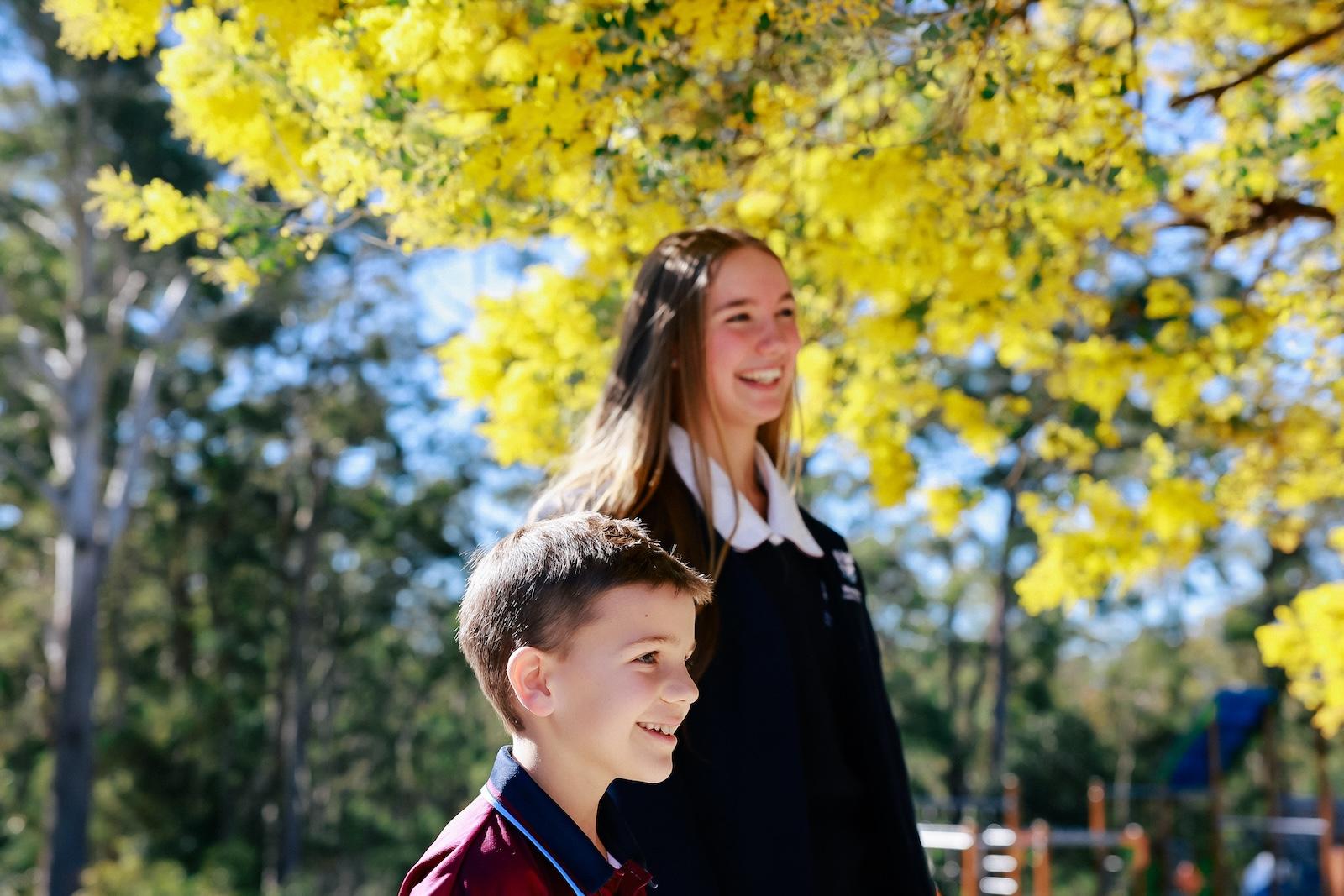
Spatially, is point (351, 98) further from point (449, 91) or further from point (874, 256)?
point (874, 256)

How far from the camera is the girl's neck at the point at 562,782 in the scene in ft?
5.01

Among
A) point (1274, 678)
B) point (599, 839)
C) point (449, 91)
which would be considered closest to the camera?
point (599, 839)

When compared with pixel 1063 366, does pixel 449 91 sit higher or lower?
lower

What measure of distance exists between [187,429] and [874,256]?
2013 centimetres

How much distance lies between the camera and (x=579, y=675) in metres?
1.53

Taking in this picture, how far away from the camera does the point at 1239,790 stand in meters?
28.0

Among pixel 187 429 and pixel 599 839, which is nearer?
pixel 599 839

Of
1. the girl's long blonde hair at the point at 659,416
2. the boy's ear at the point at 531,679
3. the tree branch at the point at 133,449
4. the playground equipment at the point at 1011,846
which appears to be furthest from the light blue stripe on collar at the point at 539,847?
the tree branch at the point at 133,449

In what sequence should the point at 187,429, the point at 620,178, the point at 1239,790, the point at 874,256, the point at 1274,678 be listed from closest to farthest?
the point at 620,178
the point at 874,256
the point at 187,429
the point at 1274,678
the point at 1239,790

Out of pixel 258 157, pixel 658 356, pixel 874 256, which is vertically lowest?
pixel 658 356

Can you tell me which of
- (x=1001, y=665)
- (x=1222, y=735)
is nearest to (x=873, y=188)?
(x=1222, y=735)

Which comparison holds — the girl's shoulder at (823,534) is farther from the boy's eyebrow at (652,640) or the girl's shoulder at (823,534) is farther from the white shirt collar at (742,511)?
the boy's eyebrow at (652,640)

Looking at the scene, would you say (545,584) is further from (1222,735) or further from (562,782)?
(1222,735)

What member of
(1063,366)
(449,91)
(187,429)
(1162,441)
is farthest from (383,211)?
(187,429)
